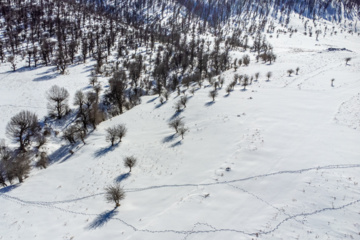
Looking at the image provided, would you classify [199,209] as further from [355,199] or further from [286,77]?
[286,77]

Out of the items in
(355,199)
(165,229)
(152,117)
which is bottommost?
(152,117)

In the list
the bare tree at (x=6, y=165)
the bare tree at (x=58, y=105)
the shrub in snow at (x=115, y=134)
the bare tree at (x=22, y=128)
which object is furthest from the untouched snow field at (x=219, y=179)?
the bare tree at (x=58, y=105)

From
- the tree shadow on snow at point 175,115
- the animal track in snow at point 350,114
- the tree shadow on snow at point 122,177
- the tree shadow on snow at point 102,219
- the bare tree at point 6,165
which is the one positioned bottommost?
the bare tree at point 6,165

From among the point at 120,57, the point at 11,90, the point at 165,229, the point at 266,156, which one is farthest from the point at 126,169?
the point at 120,57

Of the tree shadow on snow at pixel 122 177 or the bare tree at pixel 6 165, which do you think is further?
the bare tree at pixel 6 165

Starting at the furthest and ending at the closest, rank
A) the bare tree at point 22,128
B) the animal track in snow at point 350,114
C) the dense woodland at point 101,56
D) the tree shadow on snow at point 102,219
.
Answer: the dense woodland at point 101,56, the bare tree at point 22,128, the animal track in snow at point 350,114, the tree shadow on snow at point 102,219

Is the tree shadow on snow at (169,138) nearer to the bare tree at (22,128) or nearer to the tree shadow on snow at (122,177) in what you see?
the tree shadow on snow at (122,177)
